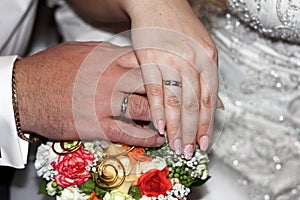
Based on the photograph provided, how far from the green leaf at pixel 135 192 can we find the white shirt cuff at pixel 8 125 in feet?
0.92

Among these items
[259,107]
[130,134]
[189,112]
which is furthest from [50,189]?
[259,107]

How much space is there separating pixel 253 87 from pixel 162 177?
0.46 metres

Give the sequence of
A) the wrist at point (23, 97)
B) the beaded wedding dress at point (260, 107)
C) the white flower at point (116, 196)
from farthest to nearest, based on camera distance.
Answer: the beaded wedding dress at point (260, 107), the wrist at point (23, 97), the white flower at point (116, 196)

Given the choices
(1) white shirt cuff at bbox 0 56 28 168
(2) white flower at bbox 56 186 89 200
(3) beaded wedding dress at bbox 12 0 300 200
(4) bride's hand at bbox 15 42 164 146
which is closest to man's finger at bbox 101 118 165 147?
(4) bride's hand at bbox 15 42 164 146

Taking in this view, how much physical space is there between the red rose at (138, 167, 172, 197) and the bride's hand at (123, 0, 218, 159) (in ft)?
0.17

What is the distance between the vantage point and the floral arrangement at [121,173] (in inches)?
44.6

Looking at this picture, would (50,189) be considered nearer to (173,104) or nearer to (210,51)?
(173,104)

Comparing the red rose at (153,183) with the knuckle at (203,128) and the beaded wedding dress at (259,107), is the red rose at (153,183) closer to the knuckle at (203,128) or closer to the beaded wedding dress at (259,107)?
the knuckle at (203,128)

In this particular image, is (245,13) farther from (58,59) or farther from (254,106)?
(58,59)

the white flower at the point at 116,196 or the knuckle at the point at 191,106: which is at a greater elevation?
the knuckle at the point at 191,106

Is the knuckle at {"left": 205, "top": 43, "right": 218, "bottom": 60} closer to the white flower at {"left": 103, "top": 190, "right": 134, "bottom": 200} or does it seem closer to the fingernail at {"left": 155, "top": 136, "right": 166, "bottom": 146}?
the fingernail at {"left": 155, "top": 136, "right": 166, "bottom": 146}

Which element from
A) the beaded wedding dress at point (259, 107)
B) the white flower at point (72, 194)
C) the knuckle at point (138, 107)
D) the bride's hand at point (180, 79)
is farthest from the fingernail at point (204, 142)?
the beaded wedding dress at point (259, 107)

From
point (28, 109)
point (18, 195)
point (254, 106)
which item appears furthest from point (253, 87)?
point (18, 195)

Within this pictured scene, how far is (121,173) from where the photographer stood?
1.14 metres
